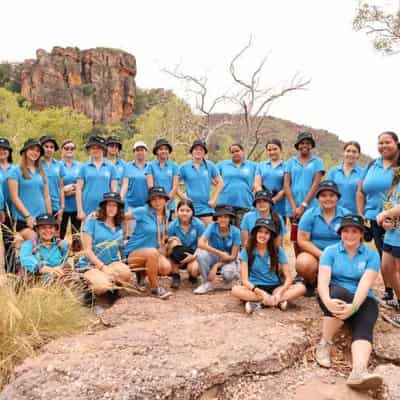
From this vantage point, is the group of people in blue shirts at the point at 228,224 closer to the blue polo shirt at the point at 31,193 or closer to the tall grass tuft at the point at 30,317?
the blue polo shirt at the point at 31,193

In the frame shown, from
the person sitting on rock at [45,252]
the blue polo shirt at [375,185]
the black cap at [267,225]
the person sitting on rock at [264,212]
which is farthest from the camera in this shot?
the person sitting on rock at [264,212]

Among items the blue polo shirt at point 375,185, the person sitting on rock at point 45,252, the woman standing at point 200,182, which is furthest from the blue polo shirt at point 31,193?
the blue polo shirt at point 375,185

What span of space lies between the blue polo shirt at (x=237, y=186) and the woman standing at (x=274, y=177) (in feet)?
0.49

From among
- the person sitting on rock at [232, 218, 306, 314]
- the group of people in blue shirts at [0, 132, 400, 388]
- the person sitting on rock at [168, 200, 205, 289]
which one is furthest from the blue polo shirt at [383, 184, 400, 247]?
the person sitting on rock at [168, 200, 205, 289]

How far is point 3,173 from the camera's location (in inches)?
215

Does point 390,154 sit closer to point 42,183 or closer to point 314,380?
point 314,380

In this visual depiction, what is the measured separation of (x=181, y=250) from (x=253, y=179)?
5.30 feet

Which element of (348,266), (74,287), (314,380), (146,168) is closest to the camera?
(314,380)

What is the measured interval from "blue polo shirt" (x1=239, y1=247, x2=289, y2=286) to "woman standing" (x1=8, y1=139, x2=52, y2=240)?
7.79 feet

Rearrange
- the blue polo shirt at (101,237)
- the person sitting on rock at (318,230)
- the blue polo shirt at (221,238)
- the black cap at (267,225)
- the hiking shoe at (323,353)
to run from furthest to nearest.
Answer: the blue polo shirt at (221,238) < the blue polo shirt at (101,237) < the person sitting on rock at (318,230) < the black cap at (267,225) < the hiking shoe at (323,353)

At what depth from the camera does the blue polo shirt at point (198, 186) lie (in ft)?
21.6

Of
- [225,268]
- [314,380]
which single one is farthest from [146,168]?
[314,380]

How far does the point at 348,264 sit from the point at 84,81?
59.9 metres

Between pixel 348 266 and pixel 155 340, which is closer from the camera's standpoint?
pixel 155 340
